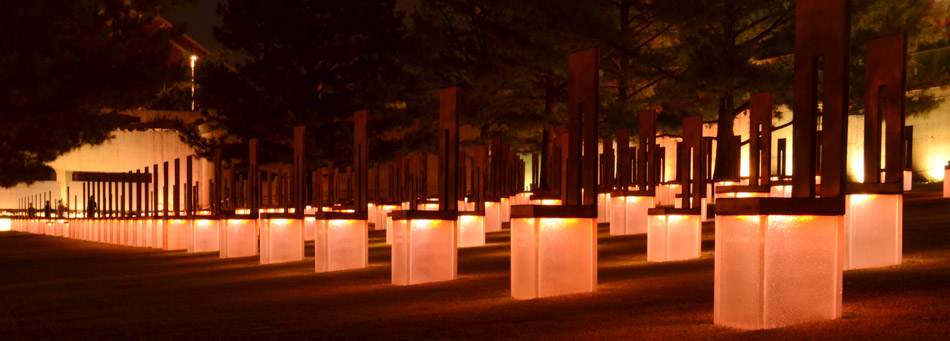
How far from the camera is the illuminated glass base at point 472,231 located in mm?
18531

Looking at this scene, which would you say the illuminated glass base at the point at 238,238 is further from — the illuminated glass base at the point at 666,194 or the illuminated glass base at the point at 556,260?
the illuminated glass base at the point at 556,260

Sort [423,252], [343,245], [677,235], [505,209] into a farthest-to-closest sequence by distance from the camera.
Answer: [505,209], [343,245], [677,235], [423,252]

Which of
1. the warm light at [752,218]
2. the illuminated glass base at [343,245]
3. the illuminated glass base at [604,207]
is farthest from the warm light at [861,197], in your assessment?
the illuminated glass base at [604,207]

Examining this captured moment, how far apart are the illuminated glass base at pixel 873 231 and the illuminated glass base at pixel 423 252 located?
442 centimetres

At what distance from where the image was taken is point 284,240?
61.7 feet

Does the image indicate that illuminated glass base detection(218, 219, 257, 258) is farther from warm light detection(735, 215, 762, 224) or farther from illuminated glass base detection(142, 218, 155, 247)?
warm light detection(735, 215, 762, 224)

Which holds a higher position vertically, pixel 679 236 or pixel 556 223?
pixel 556 223

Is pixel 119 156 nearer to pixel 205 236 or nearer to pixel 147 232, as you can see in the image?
pixel 147 232

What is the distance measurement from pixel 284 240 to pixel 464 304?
31.1 ft

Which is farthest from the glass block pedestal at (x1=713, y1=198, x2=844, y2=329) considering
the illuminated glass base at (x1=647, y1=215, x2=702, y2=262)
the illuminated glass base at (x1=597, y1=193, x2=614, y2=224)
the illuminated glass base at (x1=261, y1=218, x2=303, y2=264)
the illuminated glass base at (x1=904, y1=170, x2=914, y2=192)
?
the illuminated glass base at (x1=904, y1=170, x2=914, y2=192)

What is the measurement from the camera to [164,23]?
2847cm

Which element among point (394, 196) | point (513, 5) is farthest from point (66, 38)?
point (513, 5)

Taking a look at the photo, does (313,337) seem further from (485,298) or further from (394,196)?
(394,196)

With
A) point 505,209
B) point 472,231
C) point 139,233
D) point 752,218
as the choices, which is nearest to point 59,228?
point 139,233
